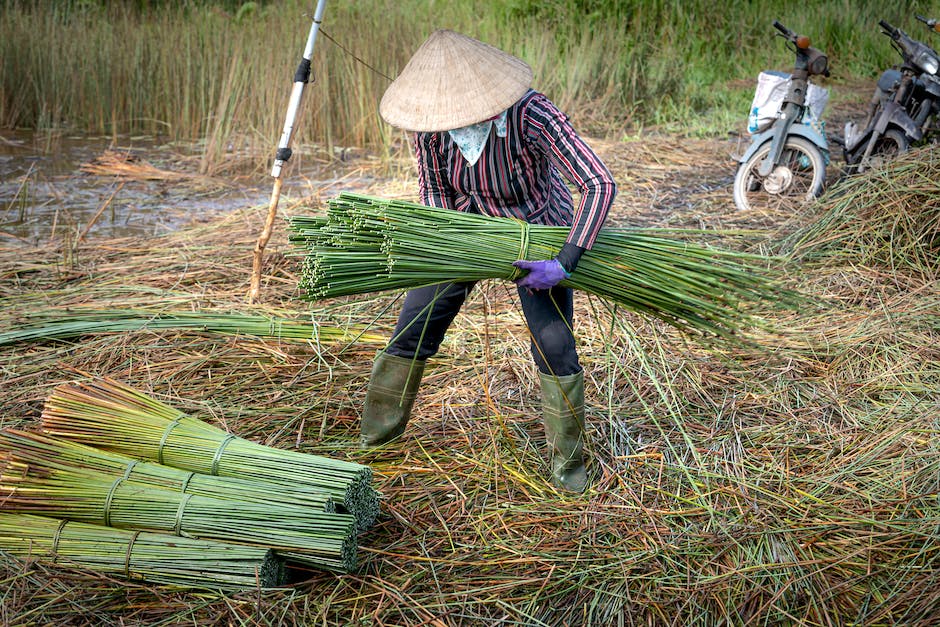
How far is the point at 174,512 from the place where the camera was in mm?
2078

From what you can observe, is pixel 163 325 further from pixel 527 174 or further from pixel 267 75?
pixel 267 75

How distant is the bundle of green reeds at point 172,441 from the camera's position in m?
2.17

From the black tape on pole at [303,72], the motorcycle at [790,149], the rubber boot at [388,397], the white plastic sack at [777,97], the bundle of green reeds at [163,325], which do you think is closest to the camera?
the rubber boot at [388,397]

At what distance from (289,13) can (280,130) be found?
1.67m

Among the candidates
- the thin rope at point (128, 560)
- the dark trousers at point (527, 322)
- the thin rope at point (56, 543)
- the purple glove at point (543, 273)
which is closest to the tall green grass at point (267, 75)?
the dark trousers at point (527, 322)

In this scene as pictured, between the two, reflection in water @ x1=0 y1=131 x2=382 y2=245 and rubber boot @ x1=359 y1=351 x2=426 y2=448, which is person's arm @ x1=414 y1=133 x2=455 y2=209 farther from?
reflection in water @ x1=0 y1=131 x2=382 y2=245

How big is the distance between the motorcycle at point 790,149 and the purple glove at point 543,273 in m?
3.27

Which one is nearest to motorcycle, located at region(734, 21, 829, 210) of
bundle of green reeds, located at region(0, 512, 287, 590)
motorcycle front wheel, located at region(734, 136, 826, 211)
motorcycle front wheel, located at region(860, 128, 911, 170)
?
motorcycle front wheel, located at region(734, 136, 826, 211)

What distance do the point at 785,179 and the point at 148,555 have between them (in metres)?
4.38

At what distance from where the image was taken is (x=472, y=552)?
2.28 m

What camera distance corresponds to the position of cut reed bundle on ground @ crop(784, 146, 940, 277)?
3926 mm

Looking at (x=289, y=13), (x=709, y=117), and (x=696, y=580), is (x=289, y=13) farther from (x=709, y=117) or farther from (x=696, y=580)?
(x=696, y=580)

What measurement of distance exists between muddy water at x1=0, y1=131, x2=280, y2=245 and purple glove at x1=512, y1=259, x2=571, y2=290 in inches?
121

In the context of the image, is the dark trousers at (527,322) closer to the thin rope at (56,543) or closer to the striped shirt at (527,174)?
the striped shirt at (527,174)
